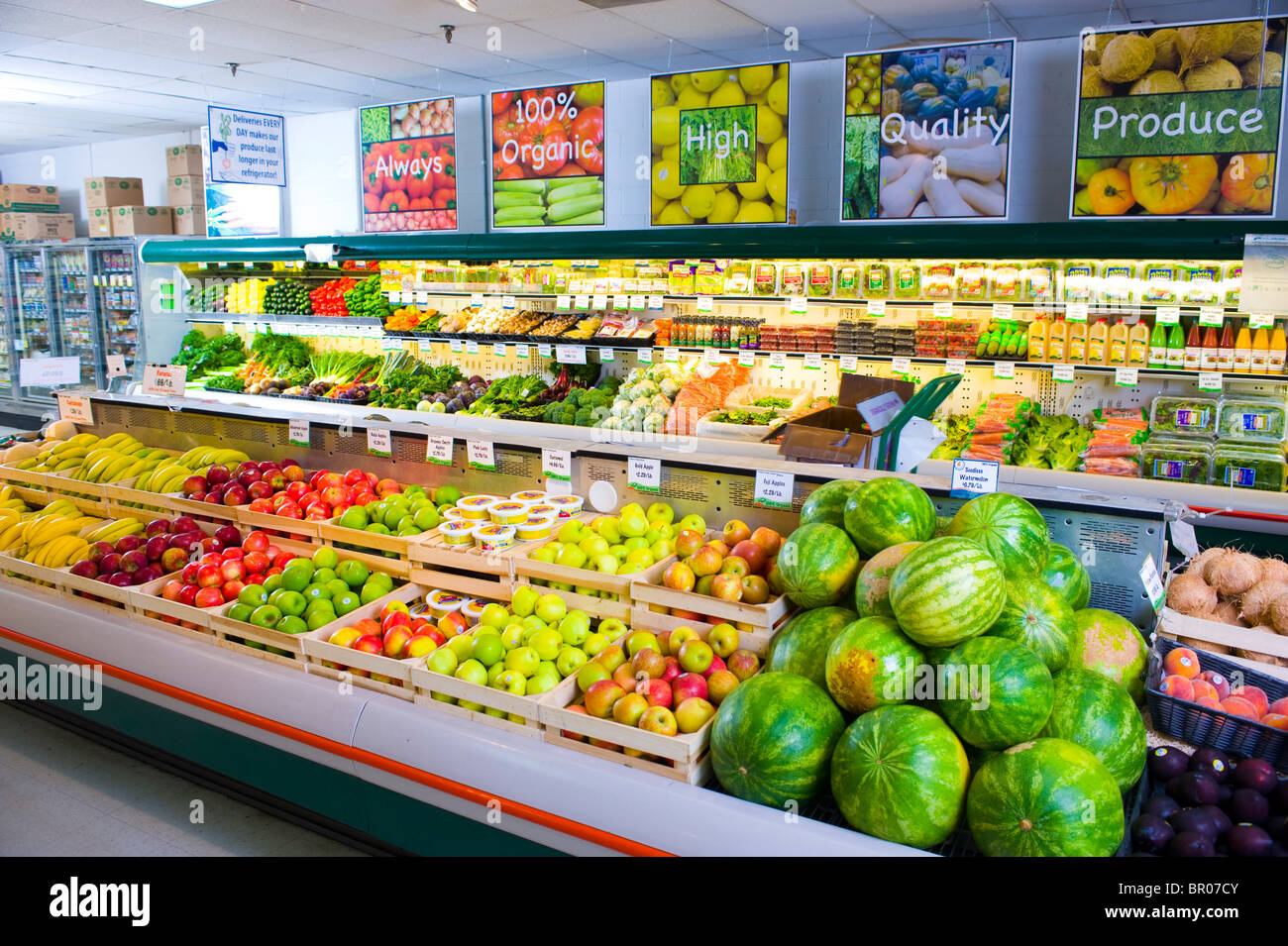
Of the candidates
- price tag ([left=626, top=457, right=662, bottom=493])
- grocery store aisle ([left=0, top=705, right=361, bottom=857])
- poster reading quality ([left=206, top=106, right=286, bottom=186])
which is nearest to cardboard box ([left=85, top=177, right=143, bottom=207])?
poster reading quality ([left=206, top=106, right=286, bottom=186])

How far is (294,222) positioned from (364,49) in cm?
342

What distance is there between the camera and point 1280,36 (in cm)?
455

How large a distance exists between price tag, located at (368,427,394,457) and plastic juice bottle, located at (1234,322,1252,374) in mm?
4375

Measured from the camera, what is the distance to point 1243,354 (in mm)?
4770

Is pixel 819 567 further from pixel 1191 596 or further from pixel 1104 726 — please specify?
pixel 1191 596

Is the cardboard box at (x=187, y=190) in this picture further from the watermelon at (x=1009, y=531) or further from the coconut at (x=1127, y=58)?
the watermelon at (x=1009, y=531)

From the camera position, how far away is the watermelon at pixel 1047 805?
174cm

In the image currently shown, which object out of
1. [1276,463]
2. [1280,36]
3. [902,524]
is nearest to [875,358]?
[1276,463]

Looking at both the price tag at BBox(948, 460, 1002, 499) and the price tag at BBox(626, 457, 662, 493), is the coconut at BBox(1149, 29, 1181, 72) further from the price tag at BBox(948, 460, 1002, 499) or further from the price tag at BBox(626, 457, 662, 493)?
the price tag at BBox(626, 457, 662, 493)

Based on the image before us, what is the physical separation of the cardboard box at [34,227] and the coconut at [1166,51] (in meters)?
11.2

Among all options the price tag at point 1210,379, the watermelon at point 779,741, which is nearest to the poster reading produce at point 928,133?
the price tag at point 1210,379

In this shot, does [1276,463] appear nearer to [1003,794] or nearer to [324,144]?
[1003,794]

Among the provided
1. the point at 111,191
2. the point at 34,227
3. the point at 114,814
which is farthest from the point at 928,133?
the point at 34,227

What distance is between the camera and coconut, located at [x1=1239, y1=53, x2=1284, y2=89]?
4.56m
